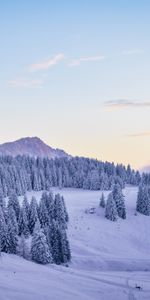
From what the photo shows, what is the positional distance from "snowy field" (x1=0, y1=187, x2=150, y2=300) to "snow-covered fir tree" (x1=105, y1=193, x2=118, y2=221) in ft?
5.79

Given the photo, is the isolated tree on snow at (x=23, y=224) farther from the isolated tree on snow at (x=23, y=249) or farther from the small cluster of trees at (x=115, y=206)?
the small cluster of trees at (x=115, y=206)

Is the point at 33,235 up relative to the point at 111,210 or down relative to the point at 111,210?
down

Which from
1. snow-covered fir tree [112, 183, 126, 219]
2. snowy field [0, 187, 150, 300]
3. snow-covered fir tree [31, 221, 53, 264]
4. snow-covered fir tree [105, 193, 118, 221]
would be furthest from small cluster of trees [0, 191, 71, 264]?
snow-covered fir tree [112, 183, 126, 219]

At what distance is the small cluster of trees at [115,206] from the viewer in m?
121

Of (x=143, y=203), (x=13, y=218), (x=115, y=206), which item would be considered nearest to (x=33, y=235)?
(x=13, y=218)

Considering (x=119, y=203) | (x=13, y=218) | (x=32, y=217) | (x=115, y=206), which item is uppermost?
(x=119, y=203)

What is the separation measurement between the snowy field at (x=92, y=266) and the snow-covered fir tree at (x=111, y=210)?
5.79 feet

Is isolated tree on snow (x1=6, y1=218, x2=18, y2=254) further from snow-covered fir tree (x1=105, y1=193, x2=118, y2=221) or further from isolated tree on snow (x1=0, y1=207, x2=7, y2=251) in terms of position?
snow-covered fir tree (x1=105, y1=193, x2=118, y2=221)

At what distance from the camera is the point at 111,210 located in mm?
120625

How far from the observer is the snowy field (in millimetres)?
49150

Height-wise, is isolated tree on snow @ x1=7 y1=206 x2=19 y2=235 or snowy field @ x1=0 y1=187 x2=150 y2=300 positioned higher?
isolated tree on snow @ x1=7 y1=206 x2=19 y2=235

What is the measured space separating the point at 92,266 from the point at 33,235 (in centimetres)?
1432

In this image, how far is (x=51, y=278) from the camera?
5706cm

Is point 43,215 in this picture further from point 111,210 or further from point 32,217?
point 111,210
